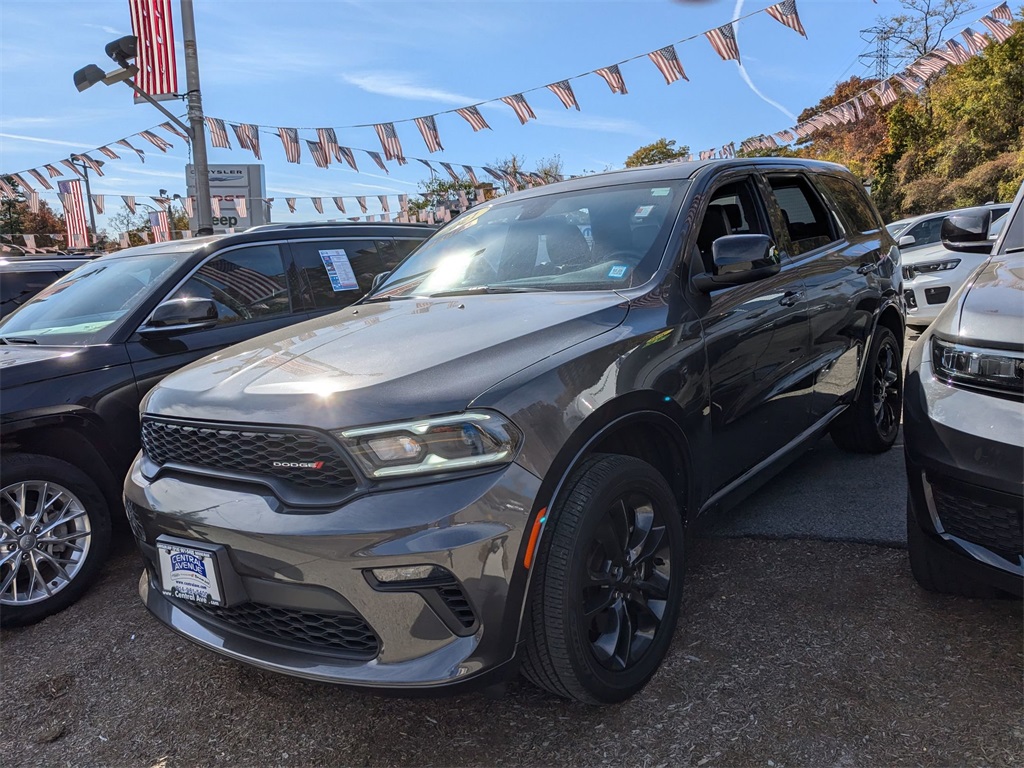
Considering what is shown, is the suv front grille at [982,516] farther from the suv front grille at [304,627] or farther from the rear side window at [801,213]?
the suv front grille at [304,627]

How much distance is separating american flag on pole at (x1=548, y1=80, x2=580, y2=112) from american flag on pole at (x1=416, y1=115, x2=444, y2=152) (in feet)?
7.72

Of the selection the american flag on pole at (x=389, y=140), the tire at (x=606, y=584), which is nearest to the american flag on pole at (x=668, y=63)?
the american flag on pole at (x=389, y=140)

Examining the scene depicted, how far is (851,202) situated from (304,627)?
3.95 metres

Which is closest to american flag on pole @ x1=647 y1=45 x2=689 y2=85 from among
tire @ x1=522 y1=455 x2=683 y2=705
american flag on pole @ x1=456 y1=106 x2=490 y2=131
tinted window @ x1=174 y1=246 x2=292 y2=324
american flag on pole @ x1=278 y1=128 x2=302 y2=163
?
american flag on pole @ x1=456 y1=106 x2=490 y2=131

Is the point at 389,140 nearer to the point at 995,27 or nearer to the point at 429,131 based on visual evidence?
the point at 429,131

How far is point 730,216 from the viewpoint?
10.8ft

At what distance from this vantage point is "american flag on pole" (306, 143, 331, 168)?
46.0 feet

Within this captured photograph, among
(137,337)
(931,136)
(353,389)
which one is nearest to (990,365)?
(353,389)

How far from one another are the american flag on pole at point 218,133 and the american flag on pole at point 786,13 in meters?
9.56

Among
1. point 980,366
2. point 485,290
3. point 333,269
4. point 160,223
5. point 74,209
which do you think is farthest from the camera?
point 160,223

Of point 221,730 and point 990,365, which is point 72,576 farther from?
point 990,365

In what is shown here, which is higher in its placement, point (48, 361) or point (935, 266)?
point (48, 361)

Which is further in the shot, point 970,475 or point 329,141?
point 329,141

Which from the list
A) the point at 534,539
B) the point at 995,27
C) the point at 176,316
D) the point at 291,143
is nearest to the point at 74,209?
the point at 291,143
